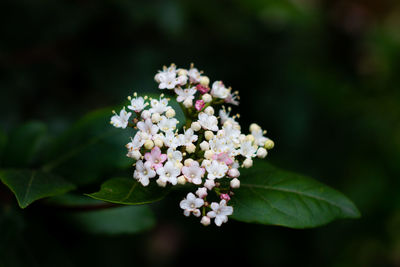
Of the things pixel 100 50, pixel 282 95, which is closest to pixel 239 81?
pixel 282 95

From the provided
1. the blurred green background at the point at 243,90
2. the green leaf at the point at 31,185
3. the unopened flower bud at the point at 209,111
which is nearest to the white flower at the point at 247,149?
the unopened flower bud at the point at 209,111

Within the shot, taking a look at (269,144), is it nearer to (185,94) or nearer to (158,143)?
(185,94)

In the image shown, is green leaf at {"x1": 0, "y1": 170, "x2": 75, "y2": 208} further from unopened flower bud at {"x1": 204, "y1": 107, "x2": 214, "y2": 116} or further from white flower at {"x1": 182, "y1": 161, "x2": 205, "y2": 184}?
unopened flower bud at {"x1": 204, "y1": 107, "x2": 214, "y2": 116}

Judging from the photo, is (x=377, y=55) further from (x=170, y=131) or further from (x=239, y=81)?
(x=170, y=131)

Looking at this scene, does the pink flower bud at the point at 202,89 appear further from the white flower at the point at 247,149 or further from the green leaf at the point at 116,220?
the green leaf at the point at 116,220

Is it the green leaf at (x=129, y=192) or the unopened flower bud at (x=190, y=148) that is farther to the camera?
the unopened flower bud at (x=190, y=148)

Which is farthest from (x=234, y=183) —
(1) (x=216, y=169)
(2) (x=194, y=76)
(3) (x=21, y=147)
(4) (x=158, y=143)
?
(3) (x=21, y=147)
